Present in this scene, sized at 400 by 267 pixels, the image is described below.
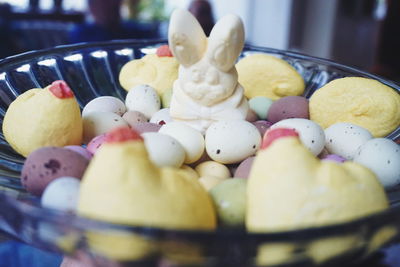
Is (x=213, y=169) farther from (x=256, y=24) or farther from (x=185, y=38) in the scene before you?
(x=256, y=24)

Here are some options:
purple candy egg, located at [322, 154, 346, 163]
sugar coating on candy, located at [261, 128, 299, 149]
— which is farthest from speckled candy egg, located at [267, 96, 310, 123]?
sugar coating on candy, located at [261, 128, 299, 149]

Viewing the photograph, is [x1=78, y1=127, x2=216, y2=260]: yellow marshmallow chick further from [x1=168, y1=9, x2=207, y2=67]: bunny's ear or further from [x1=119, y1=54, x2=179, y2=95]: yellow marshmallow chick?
Answer: [x1=119, y1=54, x2=179, y2=95]: yellow marshmallow chick

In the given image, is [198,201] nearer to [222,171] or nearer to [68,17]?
[222,171]

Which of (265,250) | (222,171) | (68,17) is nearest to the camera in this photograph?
(265,250)

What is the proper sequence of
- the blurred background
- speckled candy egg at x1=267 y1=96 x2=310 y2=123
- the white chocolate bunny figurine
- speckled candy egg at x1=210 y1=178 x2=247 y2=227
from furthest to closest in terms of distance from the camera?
the blurred background → speckled candy egg at x1=267 y1=96 x2=310 y2=123 → the white chocolate bunny figurine → speckled candy egg at x1=210 y1=178 x2=247 y2=227

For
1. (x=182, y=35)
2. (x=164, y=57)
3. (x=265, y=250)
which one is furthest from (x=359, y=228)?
(x=164, y=57)

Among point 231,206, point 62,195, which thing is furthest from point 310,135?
point 62,195

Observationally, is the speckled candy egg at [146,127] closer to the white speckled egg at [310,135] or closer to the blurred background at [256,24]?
the white speckled egg at [310,135]
